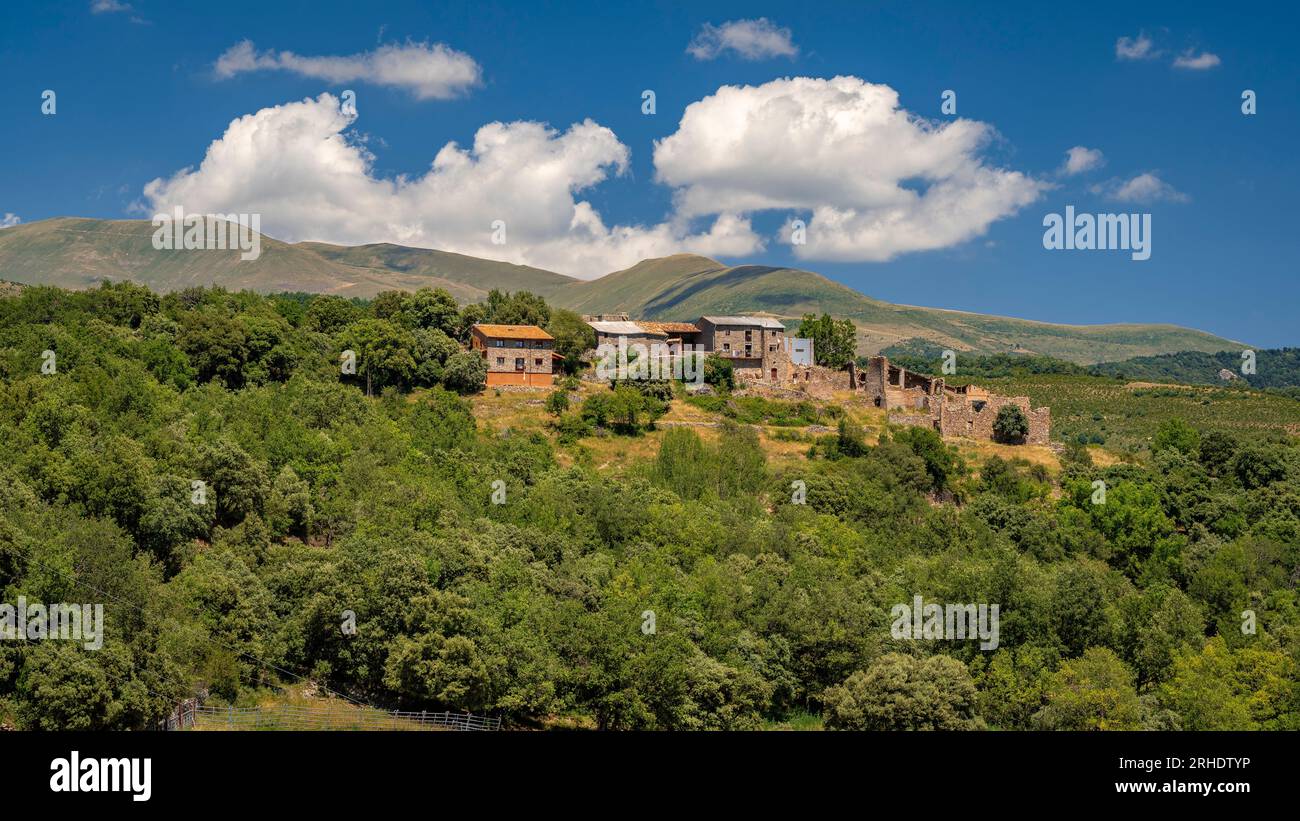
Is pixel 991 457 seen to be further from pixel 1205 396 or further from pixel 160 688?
pixel 1205 396

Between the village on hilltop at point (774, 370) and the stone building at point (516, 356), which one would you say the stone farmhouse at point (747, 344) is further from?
the stone building at point (516, 356)

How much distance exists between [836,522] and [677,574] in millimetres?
13583

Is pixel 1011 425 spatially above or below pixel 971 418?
below

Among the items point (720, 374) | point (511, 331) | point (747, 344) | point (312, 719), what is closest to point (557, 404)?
point (511, 331)

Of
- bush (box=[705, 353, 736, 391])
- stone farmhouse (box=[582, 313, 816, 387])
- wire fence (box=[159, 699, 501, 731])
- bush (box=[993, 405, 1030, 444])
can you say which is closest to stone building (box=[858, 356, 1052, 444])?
bush (box=[993, 405, 1030, 444])

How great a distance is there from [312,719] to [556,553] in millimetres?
16799

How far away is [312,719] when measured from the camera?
33281 mm

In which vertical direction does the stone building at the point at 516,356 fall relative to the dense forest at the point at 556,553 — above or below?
above

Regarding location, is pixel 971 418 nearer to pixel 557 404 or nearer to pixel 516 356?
pixel 557 404

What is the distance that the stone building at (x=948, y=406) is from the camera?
242 feet

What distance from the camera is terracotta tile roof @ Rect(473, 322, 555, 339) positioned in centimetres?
7288

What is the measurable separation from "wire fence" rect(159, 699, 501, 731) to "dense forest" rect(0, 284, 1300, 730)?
0.84 meters

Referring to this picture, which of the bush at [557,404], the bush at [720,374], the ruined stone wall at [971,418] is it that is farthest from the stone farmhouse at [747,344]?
the bush at [557,404]

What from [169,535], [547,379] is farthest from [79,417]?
[547,379]
